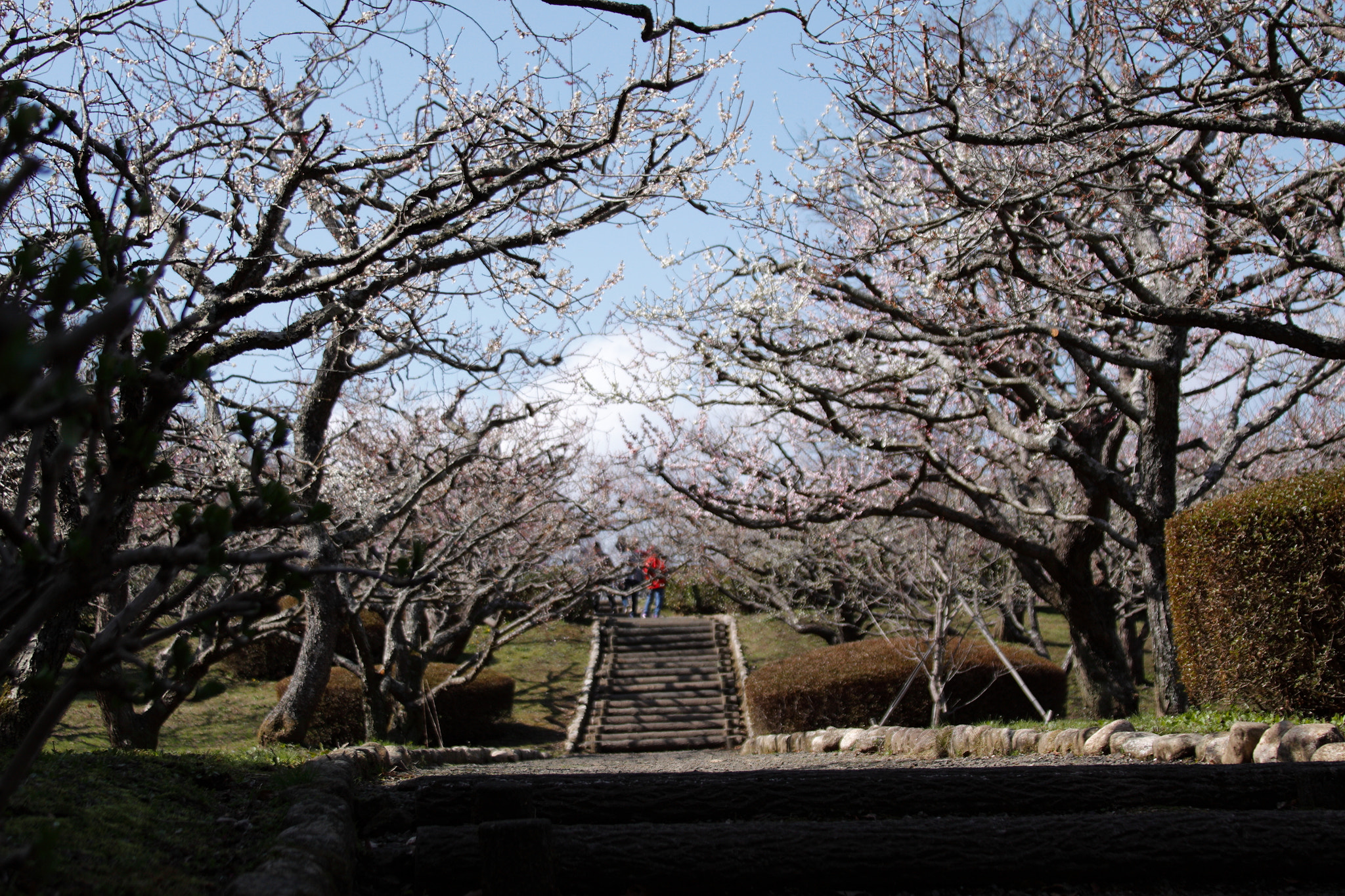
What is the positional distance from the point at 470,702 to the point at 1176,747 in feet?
38.4

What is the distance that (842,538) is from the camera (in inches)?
544

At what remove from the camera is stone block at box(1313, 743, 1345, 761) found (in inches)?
190

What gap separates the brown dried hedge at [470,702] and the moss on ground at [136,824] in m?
9.98

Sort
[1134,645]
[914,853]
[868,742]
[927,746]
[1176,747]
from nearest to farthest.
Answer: [914,853] → [1176,747] → [927,746] → [868,742] → [1134,645]

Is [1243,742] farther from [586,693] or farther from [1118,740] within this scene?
[586,693]

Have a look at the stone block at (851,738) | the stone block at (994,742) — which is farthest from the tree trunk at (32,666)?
the stone block at (851,738)

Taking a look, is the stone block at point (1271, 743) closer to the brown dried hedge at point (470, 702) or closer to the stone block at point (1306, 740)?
the stone block at point (1306, 740)

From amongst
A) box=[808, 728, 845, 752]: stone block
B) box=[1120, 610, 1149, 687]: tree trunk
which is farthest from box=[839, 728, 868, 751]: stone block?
box=[1120, 610, 1149, 687]: tree trunk

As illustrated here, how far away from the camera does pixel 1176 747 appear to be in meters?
5.81

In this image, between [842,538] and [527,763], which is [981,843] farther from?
[842,538]

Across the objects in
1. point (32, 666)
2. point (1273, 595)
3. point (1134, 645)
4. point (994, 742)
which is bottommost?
point (994, 742)

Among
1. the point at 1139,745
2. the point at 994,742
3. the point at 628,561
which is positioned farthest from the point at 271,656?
the point at 1139,745

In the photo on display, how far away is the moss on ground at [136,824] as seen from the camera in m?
2.37

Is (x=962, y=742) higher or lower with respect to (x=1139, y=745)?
lower
